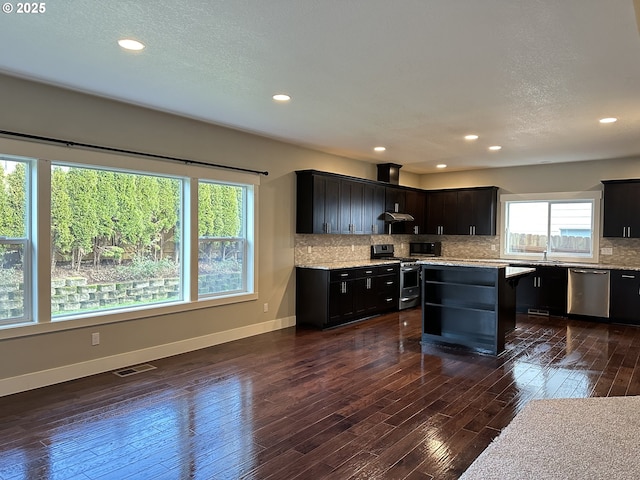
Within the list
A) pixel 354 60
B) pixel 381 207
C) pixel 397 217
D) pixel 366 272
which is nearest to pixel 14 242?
pixel 354 60

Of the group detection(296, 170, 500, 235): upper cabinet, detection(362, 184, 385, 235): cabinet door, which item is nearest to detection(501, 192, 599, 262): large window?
detection(296, 170, 500, 235): upper cabinet

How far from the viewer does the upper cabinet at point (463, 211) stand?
855 cm

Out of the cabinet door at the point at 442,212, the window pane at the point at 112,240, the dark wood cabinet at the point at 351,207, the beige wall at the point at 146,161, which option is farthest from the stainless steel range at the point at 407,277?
the window pane at the point at 112,240

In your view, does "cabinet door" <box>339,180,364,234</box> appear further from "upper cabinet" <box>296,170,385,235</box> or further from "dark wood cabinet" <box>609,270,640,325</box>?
"dark wood cabinet" <box>609,270,640,325</box>

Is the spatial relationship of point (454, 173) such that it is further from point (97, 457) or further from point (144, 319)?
point (97, 457)

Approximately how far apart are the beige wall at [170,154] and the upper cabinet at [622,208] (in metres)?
0.38

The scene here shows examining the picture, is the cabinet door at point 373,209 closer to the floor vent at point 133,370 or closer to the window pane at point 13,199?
the floor vent at point 133,370

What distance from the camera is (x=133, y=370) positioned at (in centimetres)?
440

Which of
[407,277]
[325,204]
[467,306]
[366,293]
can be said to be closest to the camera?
[467,306]

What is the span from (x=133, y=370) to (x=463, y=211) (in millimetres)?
6769

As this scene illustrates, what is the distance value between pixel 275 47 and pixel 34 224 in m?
2.65

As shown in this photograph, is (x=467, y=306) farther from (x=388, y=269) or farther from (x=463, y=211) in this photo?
(x=463, y=211)

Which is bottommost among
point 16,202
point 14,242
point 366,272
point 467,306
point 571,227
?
point 467,306

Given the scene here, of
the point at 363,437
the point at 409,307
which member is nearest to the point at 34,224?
the point at 363,437
